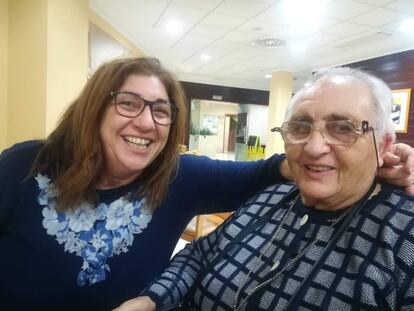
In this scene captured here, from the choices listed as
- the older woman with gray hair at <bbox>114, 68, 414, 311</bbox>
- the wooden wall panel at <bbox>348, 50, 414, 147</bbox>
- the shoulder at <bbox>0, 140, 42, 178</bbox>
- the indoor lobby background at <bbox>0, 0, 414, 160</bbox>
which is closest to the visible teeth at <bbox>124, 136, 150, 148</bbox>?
the shoulder at <bbox>0, 140, 42, 178</bbox>

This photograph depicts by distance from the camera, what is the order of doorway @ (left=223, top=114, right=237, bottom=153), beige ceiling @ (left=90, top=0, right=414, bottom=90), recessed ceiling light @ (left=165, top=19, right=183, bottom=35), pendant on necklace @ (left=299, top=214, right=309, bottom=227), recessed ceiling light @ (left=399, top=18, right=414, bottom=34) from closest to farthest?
pendant on necklace @ (left=299, top=214, right=309, bottom=227), beige ceiling @ (left=90, top=0, right=414, bottom=90), recessed ceiling light @ (left=399, top=18, right=414, bottom=34), recessed ceiling light @ (left=165, top=19, right=183, bottom=35), doorway @ (left=223, top=114, right=237, bottom=153)

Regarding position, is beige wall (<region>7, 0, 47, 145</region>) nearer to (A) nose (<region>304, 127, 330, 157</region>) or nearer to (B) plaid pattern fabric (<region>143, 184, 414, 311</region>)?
(B) plaid pattern fabric (<region>143, 184, 414, 311</region>)

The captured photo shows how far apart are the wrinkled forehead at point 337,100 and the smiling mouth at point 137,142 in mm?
519

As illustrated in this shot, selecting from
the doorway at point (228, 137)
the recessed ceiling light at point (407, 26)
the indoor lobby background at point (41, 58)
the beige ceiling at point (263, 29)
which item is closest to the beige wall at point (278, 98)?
the beige ceiling at point (263, 29)

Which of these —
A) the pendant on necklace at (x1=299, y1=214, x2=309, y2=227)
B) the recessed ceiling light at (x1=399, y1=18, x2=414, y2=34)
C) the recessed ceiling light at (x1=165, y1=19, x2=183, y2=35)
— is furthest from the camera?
the recessed ceiling light at (x1=165, y1=19, x2=183, y2=35)

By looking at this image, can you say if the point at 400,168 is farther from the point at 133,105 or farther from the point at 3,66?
the point at 3,66

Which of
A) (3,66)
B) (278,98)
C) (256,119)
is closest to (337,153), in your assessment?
(3,66)

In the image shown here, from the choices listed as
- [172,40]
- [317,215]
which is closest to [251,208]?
[317,215]

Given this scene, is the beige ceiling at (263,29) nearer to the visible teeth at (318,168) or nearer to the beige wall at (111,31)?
the beige wall at (111,31)

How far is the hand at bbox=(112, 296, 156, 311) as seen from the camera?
995 millimetres

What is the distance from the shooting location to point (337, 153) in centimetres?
93

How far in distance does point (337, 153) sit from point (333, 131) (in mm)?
66

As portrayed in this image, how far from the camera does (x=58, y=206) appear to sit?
3.49 ft

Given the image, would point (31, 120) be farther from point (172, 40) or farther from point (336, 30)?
point (336, 30)
